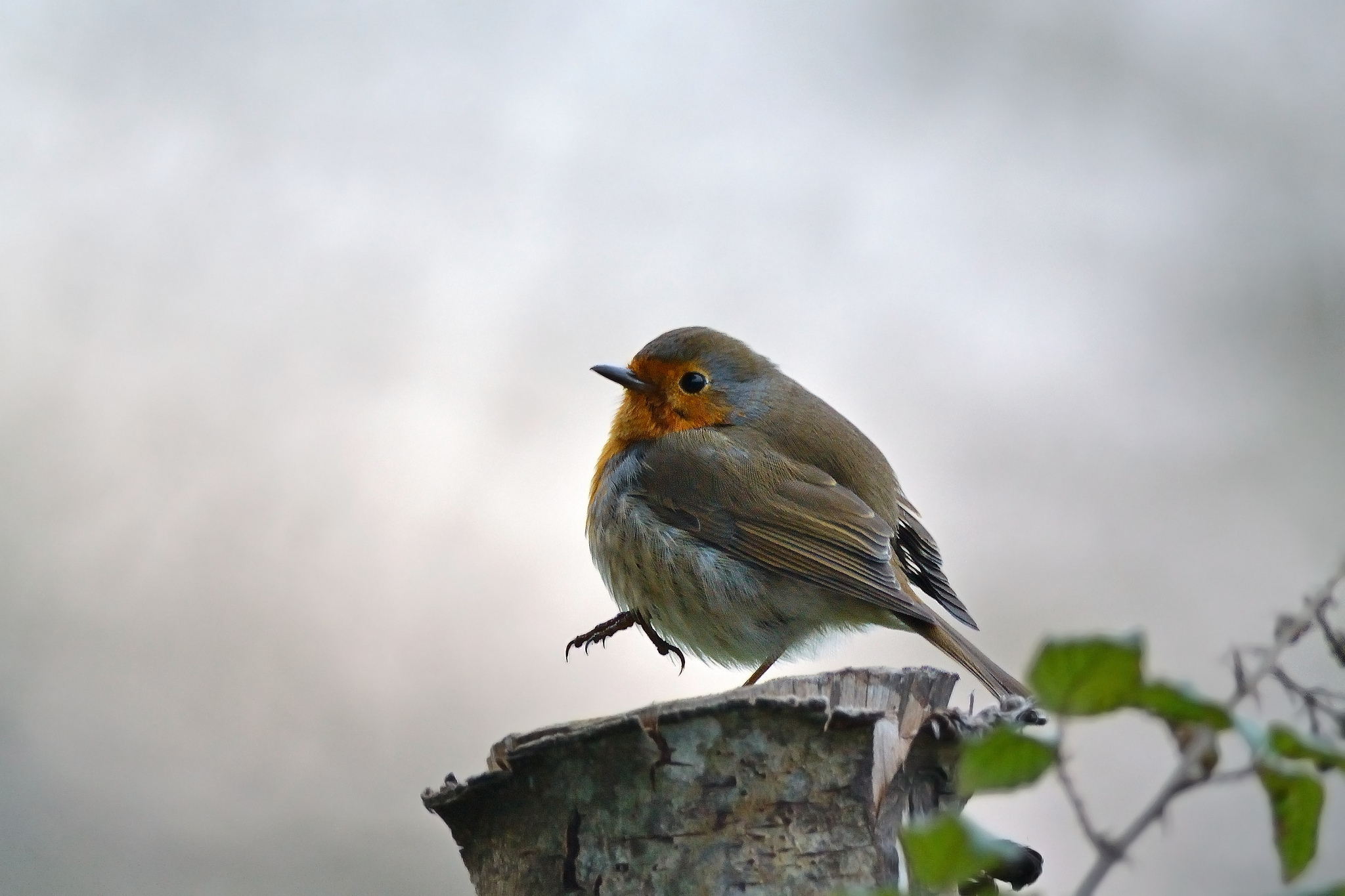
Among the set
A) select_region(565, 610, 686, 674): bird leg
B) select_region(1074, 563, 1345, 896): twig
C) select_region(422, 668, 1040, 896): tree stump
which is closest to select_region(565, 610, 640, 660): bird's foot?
select_region(565, 610, 686, 674): bird leg

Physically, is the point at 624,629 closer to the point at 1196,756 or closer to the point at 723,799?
the point at 723,799

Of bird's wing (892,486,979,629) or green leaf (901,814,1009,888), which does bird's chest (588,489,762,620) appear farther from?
green leaf (901,814,1009,888)

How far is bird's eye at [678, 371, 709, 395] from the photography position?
3.86 metres

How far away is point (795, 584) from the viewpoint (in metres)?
3.23

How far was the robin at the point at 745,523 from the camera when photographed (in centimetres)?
321

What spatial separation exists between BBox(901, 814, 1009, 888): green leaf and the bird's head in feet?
10.6

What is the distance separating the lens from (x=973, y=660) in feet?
9.66

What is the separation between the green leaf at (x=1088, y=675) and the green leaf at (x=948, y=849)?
0.06 m

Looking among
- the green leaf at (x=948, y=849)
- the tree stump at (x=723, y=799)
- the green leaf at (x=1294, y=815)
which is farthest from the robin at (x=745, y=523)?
the green leaf at (x=948, y=849)

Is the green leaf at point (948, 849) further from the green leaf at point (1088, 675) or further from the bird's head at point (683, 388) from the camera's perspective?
the bird's head at point (683, 388)

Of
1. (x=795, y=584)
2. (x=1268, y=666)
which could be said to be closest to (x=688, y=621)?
(x=795, y=584)

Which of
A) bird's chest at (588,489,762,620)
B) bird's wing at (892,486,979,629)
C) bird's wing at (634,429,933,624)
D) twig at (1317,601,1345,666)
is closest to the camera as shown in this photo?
twig at (1317,601,1345,666)

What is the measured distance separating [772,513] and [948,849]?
282 cm

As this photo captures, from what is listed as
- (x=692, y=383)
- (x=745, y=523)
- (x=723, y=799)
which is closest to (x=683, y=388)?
(x=692, y=383)
